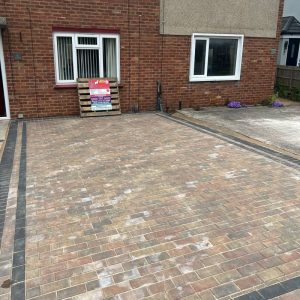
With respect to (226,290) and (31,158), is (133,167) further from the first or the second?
(226,290)

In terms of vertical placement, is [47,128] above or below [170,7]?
below

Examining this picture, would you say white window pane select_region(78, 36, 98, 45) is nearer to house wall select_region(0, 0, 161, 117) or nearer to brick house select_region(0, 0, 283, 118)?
brick house select_region(0, 0, 283, 118)

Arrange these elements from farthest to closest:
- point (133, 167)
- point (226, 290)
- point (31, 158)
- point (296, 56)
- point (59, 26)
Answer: point (296, 56)
point (59, 26)
point (31, 158)
point (133, 167)
point (226, 290)

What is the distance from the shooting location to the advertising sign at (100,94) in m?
9.87

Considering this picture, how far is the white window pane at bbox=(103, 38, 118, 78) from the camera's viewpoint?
9.88m

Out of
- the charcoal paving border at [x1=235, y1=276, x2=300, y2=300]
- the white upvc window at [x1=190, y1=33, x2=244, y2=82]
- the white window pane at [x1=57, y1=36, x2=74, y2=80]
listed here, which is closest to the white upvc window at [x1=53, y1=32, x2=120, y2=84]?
the white window pane at [x1=57, y1=36, x2=74, y2=80]

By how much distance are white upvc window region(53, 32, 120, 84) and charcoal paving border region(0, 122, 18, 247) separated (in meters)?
2.45

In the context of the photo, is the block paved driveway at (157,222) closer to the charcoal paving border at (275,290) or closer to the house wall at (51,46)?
the charcoal paving border at (275,290)

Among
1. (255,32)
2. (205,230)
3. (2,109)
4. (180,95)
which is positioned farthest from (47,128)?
(255,32)

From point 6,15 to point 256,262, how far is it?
8.47 meters

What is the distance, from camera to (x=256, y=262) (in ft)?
9.95

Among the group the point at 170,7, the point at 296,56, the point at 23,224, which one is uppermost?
the point at 170,7

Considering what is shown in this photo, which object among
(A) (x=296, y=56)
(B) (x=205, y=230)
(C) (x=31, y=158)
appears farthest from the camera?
(A) (x=296, y=56)

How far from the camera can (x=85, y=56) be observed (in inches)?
383
